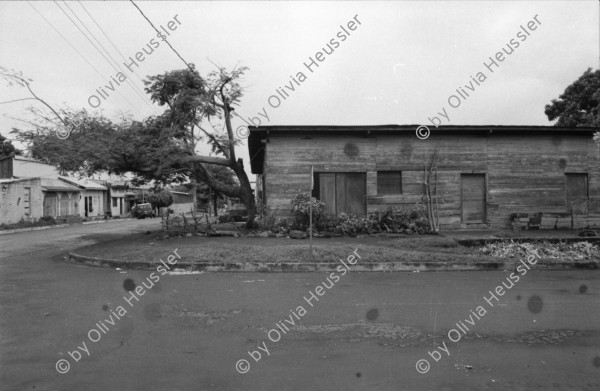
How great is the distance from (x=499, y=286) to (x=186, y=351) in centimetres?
604

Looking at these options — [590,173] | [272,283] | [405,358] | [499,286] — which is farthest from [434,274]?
[590,173]

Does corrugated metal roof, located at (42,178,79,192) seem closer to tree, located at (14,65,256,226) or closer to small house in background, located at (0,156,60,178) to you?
small house in background, located at (0,156,60,178)

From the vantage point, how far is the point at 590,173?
57.9 feet

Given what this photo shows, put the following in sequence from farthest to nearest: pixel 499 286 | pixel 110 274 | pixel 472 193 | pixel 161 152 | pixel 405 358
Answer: pixel 472 193 < pixel 161 152 < pixel 110 274 < pixel 499 286 < pixel 405 358

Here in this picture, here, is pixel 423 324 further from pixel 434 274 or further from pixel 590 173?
pixel 590 173

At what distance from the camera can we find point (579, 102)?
3241cm

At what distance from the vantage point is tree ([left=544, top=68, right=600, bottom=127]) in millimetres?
31156

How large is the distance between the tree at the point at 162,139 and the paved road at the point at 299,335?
795cm

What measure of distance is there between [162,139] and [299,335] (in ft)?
43.2

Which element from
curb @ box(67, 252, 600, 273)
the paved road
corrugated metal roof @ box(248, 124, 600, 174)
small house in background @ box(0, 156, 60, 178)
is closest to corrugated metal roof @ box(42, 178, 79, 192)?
small house in background @ box(0, 156, 60, 178)

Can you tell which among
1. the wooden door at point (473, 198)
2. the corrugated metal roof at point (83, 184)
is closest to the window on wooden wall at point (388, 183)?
the wooden door at point (473, 198)

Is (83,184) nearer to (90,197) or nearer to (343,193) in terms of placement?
(90,197)

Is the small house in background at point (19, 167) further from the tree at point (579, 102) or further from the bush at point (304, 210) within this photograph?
the tree at point (579, 102)

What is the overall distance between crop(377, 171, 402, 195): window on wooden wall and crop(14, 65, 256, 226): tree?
5.64m
